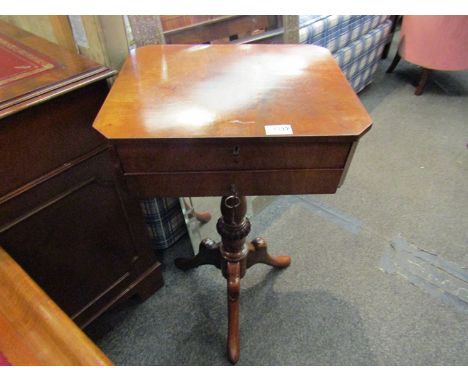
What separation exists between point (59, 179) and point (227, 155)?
15.6 inches

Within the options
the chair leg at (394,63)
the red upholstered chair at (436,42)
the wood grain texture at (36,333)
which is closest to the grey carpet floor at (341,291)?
the wood grain texture at (36,333)

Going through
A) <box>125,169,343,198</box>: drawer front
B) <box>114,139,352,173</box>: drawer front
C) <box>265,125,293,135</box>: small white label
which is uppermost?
<box>265,125,293,135</box>: small white label

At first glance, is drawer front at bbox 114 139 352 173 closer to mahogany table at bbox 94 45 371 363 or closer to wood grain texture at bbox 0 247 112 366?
mahogany table at bbox 94 45 371 363

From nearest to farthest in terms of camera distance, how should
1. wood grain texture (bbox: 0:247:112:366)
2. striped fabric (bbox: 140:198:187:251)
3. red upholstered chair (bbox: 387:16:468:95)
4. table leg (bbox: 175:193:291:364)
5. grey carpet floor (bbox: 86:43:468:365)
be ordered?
wood grain texture (bbox: 0:247:112:366) < table leg (bbox: 175:193:291:364) < grey carpet floor (bbox: 86:43:468:365) < striped fabric (bbox: 140:198:187:251) < red upholstered chair (bbox: 387:16:468:95)

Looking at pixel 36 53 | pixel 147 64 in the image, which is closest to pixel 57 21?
pixel 36 53

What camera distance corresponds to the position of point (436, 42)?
77.2 inches

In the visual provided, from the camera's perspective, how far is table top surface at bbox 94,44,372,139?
1.65ft

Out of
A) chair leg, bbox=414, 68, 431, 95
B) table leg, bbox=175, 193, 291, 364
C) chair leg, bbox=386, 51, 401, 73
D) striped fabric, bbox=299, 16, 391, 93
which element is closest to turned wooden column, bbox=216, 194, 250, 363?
table leg, bbox=175, 193, 291, 364

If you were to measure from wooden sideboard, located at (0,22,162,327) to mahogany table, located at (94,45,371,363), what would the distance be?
2.8 inches

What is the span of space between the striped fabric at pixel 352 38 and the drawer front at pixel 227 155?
968mm

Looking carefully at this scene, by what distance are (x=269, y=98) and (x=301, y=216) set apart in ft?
2.99

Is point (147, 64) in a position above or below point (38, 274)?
above

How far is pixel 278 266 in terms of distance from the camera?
1.17 meters

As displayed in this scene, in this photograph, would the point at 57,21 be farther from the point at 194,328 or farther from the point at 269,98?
the point at 194,328
